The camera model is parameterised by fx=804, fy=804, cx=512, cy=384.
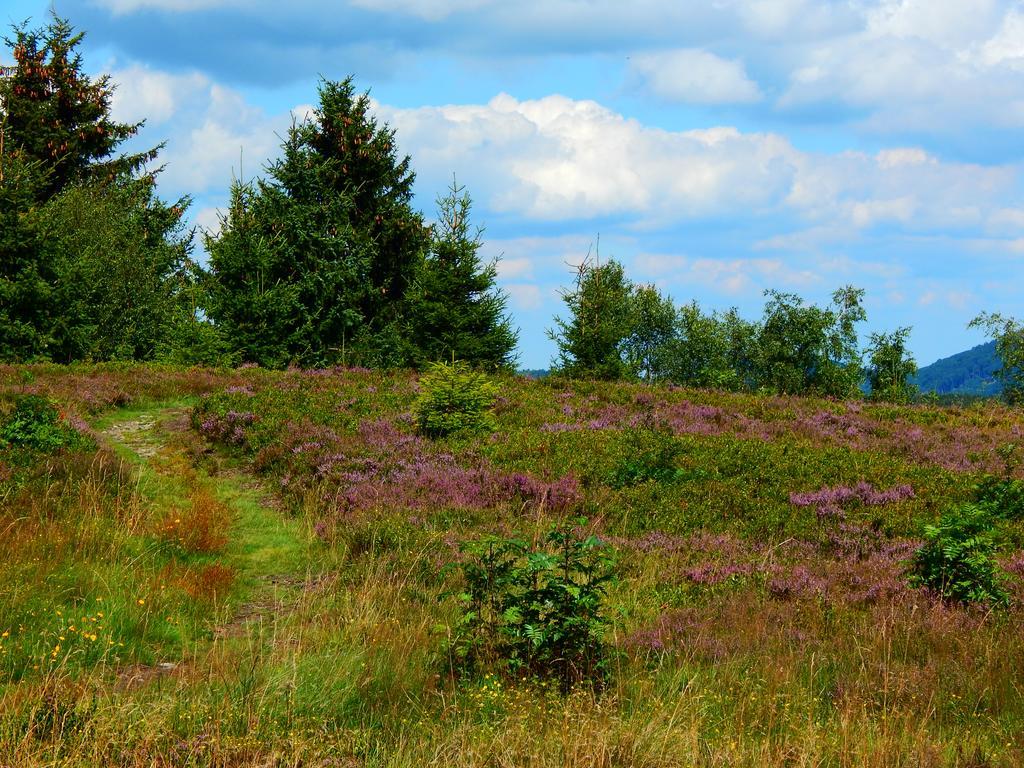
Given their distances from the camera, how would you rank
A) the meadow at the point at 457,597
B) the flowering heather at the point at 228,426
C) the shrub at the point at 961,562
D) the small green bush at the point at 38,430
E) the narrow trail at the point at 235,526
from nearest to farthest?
the meadow at the point at 457,597
the narrow trail at the point at 235,526
the shrub at the point at 961,562
the small green bush at the point at 38,430
the flowering heather at the point at 228,426

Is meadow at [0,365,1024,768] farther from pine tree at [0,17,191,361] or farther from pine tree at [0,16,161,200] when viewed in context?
pine tree at [0,16,161,200]

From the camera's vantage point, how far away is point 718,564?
379 inches

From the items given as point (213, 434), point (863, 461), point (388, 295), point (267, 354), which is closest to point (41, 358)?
point (267, 354)

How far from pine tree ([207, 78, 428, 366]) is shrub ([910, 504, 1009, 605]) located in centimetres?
2383

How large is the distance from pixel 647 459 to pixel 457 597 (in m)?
6.98

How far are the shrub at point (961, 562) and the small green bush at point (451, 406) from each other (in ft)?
32.5

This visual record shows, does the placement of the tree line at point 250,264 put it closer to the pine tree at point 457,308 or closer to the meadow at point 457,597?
the pine tree at point 457,308

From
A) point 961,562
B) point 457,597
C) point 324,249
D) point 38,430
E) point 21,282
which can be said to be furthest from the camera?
point 324,249

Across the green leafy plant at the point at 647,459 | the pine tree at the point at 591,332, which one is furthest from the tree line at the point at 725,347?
the green leafy plant at the point at 647,459

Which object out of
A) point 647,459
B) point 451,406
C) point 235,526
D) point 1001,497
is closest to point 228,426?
point 451,406

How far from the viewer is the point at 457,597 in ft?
27.1

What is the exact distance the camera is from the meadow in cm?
505

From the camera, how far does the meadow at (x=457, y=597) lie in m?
→ 5.05

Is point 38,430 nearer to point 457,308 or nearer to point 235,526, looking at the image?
point 235,526
